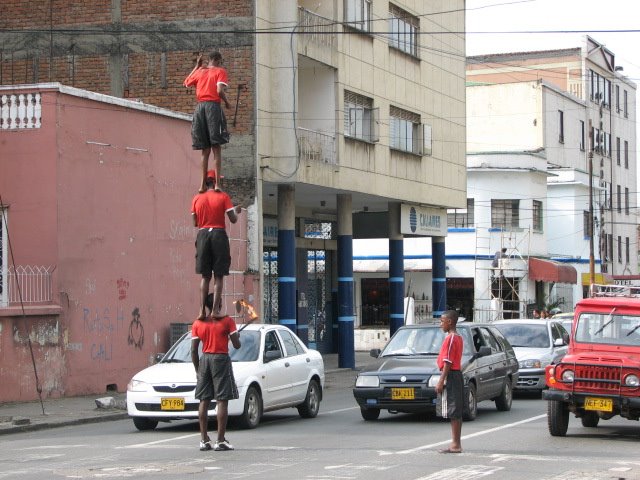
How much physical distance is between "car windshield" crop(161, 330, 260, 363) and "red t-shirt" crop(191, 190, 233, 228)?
374 cm

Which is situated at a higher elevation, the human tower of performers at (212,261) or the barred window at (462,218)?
the barred window at (462,218)

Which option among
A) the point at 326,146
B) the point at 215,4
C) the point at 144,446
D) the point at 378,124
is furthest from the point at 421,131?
the point at 144,446

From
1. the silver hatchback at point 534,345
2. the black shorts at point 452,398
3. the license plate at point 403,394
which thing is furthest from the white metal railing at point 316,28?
the black shorts at point 452,398

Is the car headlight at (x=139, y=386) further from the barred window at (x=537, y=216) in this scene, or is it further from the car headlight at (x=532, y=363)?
the barred window at (x=537, y=216)

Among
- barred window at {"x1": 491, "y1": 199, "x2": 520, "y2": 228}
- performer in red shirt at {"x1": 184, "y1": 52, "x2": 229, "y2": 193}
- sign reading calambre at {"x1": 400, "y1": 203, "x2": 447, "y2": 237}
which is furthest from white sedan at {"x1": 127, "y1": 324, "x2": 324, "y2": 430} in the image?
barred window at {"x1": 491, "y1": 199, "x2": 520, "y2": 228}

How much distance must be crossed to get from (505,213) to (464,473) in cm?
4553

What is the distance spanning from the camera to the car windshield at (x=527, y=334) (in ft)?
85.6

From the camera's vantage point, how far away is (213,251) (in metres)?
15.9

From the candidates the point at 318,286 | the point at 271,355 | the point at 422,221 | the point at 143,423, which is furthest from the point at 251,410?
the point at 318,286

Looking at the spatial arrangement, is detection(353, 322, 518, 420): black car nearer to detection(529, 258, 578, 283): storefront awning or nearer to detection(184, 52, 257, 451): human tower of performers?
detection(184, 52, 257, 451): human tower of performers

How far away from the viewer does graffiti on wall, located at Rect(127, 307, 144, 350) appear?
1087 inches

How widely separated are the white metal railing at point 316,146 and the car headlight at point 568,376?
16.9 m

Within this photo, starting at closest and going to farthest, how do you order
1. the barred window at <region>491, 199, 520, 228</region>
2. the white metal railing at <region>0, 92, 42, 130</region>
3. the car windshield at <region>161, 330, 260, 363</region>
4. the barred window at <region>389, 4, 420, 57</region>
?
1. the car windshield at <region>161, 330, 260, 363</region>
2. the white metal railing at <region>0, 92, 42, 130</region>
3. the barred window at <region>389, 4, 420, 57</region>
4. the barred window at <region>491, 199, 520, 228</region>

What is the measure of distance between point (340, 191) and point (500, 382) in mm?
15629
